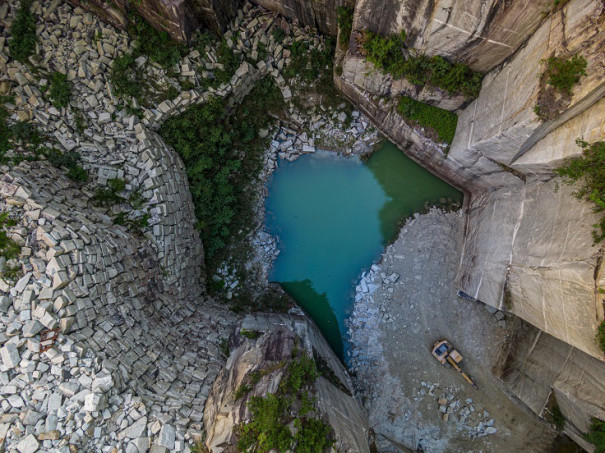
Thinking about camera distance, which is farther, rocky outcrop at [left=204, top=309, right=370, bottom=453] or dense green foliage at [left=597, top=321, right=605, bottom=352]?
rocky outcrop at [left=204, top=309, right=370, bottom=453]

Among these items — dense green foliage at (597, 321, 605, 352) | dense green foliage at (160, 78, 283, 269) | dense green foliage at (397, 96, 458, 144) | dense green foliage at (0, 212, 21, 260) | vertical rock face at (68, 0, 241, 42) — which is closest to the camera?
dense green foliage at (597, 321, 605, 352)

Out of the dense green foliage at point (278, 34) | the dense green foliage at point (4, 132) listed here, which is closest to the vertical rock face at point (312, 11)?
the dense green foliage at point (278, 34)

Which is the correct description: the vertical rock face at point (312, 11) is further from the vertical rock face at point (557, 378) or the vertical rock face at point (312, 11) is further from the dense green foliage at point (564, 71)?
the vertical rock face at point (557, 378)

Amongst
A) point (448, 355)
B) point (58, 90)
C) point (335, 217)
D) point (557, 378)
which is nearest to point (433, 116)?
point (335, 217)

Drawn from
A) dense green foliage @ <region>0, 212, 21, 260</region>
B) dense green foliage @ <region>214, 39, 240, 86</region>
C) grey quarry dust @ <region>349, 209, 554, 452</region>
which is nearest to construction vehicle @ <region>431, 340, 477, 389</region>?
grey quarry dust @ <region>349, 209, 554, 452</region>

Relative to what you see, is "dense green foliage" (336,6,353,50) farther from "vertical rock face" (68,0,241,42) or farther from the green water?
the green water

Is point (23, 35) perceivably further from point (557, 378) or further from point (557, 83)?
point (557, 378)

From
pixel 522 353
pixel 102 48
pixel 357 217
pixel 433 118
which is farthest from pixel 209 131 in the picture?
pixel 522 353
